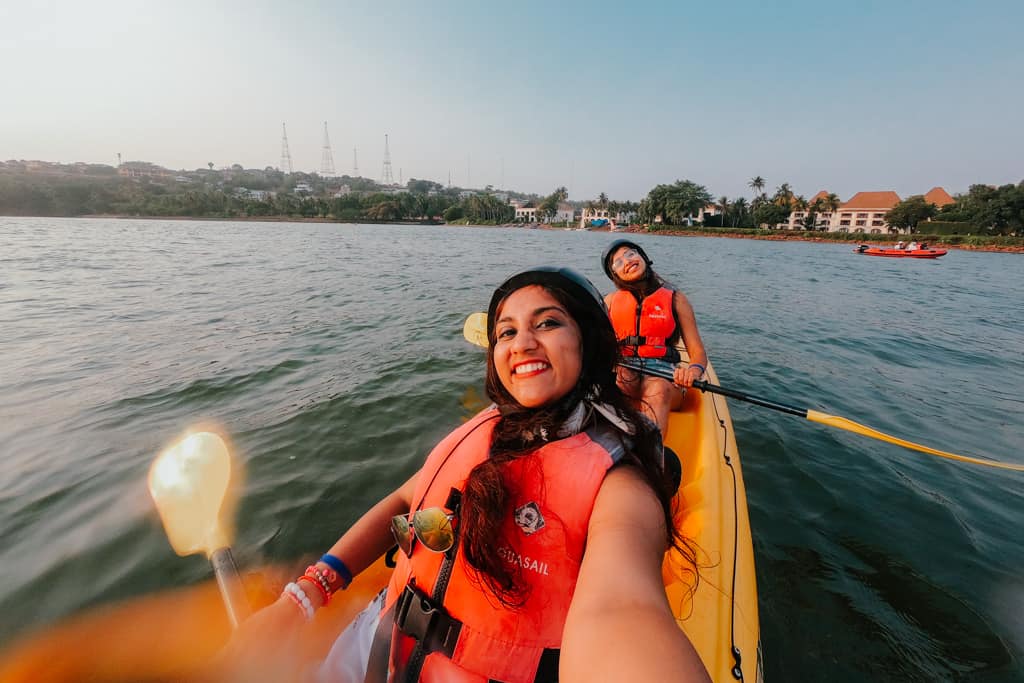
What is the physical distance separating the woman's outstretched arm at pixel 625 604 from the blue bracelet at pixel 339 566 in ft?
4.23

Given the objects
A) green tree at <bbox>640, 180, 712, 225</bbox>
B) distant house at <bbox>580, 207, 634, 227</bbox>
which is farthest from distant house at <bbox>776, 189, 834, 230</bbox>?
distant house at <bbox>580, 207, 634, 227</bbox>

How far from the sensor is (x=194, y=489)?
253 centimetres

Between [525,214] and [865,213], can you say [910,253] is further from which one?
[525,214]

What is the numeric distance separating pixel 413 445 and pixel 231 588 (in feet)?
8.88

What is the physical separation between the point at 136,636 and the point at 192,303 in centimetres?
1076

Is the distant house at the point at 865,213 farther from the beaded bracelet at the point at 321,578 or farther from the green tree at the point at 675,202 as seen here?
the beaded bracelet at the point at 321,578

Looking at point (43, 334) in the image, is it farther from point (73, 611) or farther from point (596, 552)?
point (596, 552)

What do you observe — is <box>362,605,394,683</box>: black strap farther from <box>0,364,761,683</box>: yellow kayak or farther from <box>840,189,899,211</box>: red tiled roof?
<box>840,189,899,211</box>: red tiled roof

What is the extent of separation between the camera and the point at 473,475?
1487 millimetres

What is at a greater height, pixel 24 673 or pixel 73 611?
pixel 24 673

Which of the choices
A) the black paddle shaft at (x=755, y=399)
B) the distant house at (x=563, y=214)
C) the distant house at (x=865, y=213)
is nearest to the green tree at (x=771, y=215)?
the distant house at (x=865, y=213)

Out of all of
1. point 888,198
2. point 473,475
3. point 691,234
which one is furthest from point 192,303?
point 888,198

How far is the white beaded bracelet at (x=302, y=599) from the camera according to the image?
5.87 ft

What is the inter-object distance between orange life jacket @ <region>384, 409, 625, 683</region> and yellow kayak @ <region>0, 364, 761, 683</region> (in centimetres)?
81
